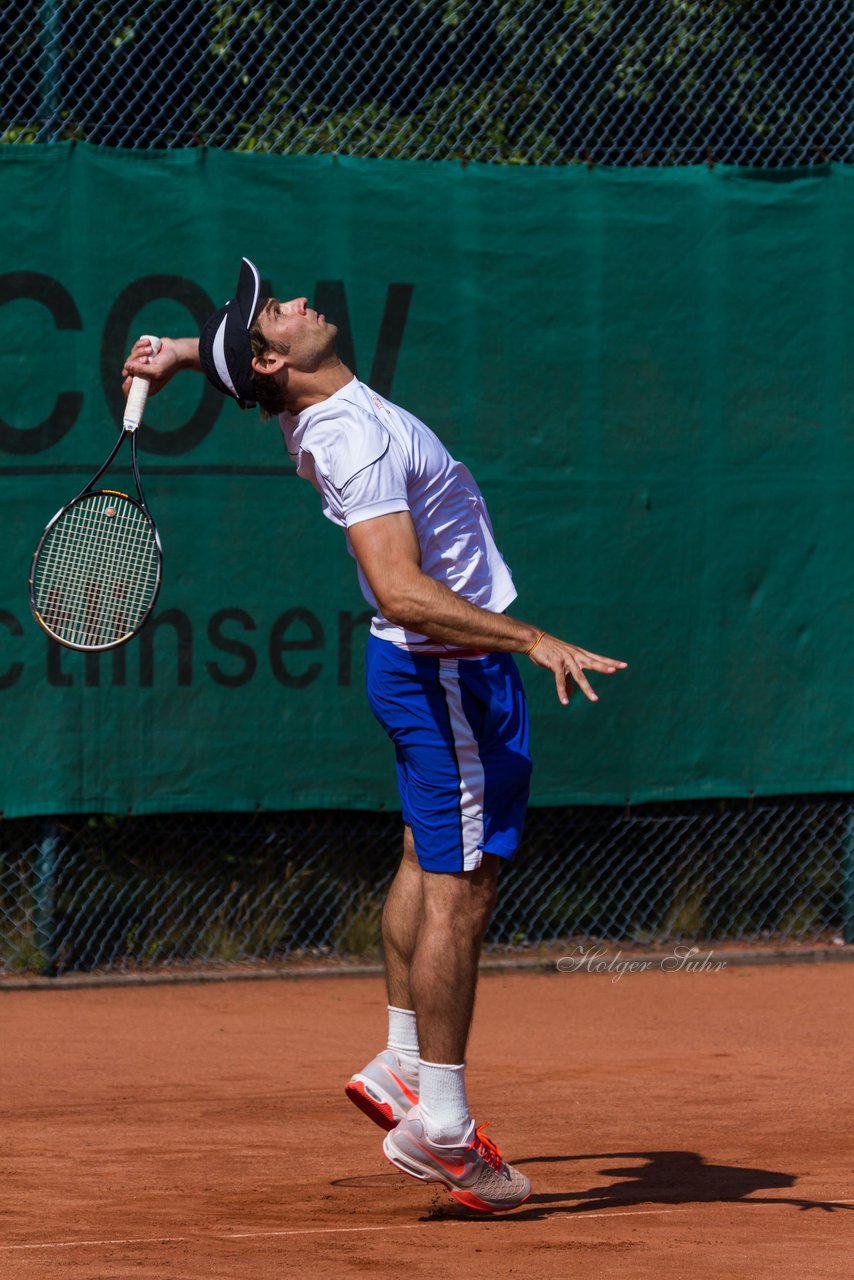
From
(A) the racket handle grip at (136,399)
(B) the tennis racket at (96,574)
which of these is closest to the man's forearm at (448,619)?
(A) the racket handle grip at (136,399)

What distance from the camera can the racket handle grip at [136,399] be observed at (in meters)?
3.82

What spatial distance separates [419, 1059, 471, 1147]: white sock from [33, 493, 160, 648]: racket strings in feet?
4.72

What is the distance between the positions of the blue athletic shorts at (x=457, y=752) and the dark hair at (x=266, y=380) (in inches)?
22.7

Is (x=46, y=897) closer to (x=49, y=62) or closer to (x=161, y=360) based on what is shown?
(x=161, y=360)

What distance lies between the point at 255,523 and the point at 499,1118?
234 centimetres

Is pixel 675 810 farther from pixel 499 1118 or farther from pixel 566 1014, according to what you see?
pixel 499 1118

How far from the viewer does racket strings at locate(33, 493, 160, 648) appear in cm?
441

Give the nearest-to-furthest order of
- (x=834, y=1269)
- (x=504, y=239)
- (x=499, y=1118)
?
(x=834, y=1269)
(x=499, y=1118)
(x=504, y=239)

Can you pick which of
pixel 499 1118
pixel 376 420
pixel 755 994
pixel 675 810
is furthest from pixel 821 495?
pixel 376 420

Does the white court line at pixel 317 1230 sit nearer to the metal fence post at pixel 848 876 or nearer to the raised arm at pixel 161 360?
the raised arm at pixel 161 360

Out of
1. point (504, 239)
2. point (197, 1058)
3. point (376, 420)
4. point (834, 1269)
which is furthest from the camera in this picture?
point (504, 239)

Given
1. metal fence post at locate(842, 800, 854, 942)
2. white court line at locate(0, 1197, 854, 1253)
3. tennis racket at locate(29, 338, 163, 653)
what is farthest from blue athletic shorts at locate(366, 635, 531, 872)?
metal fence post at locate(842, 800, 854, 942)

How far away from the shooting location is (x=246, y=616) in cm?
601

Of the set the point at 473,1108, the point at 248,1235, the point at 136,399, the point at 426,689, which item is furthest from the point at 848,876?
the point at 136,399
